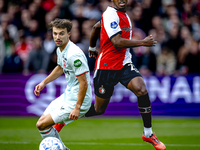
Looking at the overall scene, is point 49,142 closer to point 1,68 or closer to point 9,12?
point 1,68

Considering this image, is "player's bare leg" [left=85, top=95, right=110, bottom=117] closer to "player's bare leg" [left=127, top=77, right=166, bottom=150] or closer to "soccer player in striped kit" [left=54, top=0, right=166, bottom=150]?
"soccer player in striped kit" [left=54, top=0, right=166, bottom=150]

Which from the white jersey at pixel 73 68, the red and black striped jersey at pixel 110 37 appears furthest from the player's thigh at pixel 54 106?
the red and black striped jersey at pixel 110 37

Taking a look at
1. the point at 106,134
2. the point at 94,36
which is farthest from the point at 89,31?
the point at 94,36

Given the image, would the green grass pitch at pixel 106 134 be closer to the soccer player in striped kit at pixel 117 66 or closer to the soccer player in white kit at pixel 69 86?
the soccer player in striped kit at pixel 117 66

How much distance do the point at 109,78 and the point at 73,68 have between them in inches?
41.5

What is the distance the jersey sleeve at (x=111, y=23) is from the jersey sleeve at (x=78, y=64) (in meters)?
0.79

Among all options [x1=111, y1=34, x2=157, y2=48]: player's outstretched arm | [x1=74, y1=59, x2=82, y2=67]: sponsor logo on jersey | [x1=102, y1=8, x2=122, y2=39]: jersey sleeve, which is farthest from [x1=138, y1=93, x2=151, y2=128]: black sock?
[x1=74, y1=59, x2=82, y2=67]: sponsor logo on jersey

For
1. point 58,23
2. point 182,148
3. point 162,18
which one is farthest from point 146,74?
point 58,23

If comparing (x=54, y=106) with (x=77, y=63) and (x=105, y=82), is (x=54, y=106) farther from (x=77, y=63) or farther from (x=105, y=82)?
(x=105, y=82)

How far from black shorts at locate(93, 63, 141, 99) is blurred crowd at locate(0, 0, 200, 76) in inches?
→ 170

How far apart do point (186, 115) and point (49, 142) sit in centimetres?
654

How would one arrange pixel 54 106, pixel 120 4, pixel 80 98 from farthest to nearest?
1. pixel 120 4
2. pixel 54 106
3. pixel 80 98

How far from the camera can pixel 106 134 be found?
7789 millimetres

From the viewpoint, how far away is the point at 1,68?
436 inches
